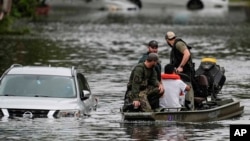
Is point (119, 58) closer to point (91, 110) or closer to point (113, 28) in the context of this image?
point (91, 110)

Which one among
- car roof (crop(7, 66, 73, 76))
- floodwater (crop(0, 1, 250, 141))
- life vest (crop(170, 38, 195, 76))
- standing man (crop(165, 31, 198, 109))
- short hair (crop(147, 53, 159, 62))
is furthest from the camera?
life vest (crop(170, 38, 195, 76))

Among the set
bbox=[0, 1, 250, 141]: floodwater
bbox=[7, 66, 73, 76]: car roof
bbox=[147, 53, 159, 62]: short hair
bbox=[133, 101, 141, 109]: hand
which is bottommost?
bbox=[0, 1, 250, 141]: floodwater

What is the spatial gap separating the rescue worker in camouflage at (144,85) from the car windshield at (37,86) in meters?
1.70

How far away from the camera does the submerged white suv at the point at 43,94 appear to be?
2277 centimetres

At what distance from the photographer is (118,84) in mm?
35031

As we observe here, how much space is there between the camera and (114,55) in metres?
49.8

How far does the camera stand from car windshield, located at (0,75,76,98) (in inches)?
940

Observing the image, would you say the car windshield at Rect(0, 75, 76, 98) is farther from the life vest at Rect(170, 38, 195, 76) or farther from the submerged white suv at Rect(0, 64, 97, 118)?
the life vest at Rect(170, 38, 195, 76)

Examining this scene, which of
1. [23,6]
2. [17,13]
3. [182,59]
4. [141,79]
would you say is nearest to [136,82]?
[141,79]

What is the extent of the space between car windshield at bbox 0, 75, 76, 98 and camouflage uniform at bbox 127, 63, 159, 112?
1685mm

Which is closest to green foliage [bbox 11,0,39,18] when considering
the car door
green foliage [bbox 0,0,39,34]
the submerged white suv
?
green foliage [bbox 0,0,39,34]

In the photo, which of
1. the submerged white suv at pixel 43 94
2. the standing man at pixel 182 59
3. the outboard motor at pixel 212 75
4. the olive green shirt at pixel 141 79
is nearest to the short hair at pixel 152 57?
the olive green shirt at pixel 141 79

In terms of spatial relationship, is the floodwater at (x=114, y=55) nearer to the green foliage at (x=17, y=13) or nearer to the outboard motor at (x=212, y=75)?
the outboard motor at (x=212, y=75)

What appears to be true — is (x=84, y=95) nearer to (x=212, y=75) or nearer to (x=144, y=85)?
(x=144, y=85)
